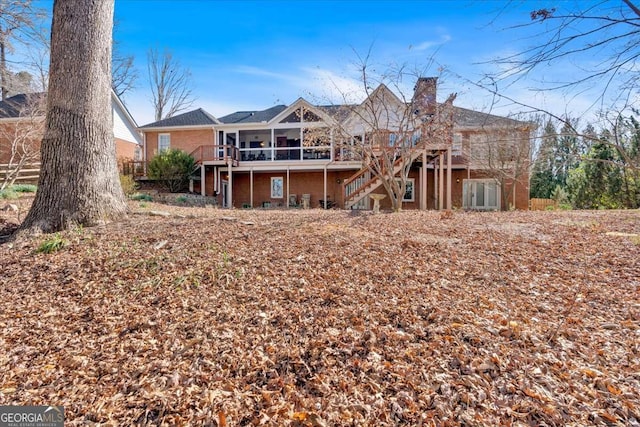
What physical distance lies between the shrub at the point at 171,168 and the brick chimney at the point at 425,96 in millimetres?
11998

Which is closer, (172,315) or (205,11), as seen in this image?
(172,315)

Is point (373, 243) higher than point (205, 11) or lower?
lower

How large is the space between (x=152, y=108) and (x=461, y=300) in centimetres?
3369

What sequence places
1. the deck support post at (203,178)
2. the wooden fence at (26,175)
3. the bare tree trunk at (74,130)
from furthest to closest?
the deck support post at (203,178), the wooden fence at (26,175), the bare tree trunk at (74,130)

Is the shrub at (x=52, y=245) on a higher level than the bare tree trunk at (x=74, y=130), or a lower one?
lower

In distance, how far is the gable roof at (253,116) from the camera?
1944 centimetres

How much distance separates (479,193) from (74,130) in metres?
18.3

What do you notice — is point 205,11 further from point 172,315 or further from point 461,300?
point 461,300

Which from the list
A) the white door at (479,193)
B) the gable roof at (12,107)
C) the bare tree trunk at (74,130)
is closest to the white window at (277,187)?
the white door at (479,193)

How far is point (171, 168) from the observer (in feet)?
54.3

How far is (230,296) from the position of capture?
10.00ft

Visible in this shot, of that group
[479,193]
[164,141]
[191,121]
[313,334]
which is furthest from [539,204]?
[164,141]

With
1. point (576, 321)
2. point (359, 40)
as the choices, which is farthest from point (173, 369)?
point (359, 40)

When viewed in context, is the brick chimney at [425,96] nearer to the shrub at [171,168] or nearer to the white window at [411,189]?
the white window at [411,189]
